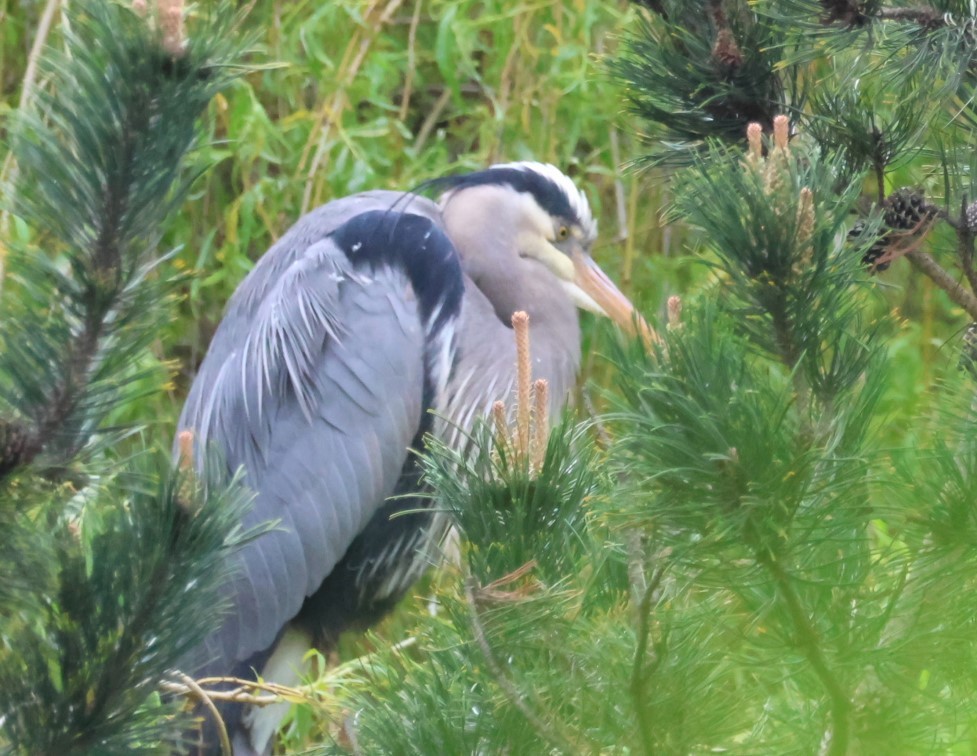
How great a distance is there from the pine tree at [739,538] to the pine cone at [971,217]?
136 millimetres

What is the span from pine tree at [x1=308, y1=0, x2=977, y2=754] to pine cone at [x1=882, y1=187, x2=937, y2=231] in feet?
0.42

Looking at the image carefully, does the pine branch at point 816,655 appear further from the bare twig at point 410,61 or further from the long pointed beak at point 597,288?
the bare twig at point 410,61

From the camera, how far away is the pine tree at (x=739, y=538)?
1.92 ft

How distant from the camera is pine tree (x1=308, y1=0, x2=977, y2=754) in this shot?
0.58 metres

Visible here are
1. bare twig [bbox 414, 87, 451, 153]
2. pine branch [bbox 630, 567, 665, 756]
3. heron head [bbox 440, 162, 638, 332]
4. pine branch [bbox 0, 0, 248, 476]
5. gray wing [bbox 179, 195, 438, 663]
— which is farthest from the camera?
bare twig [bbox 414, 87, 451, 153]

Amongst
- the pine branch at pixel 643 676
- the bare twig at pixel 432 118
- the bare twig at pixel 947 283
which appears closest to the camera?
the pine branch at pixel 643 676

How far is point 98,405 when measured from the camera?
57 cm

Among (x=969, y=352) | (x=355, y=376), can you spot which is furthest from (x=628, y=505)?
(x=355, y=376)

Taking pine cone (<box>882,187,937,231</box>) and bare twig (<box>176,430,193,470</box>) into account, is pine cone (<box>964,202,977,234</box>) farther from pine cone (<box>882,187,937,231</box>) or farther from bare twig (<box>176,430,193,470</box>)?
bare twig (<box>176,430,193,470</box>)

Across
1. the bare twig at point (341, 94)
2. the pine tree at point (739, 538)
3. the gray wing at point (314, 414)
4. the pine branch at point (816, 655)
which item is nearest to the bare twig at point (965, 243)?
the pine tree at point (739, 538)

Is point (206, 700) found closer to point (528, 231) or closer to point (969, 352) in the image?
point (969, 352)

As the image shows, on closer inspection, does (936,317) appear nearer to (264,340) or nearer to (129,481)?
(264,340)

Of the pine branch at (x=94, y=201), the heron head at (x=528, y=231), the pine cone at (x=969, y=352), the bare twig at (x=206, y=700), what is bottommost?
the bare twig at (x=206, y=700)

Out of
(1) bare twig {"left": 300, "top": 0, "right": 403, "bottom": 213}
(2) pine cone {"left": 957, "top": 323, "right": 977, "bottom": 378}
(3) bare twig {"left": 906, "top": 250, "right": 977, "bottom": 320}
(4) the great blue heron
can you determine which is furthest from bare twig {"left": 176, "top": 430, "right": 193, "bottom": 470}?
(1) bare twig {"left": 300, "top": 0, "right": 403, "bottom": 213}
